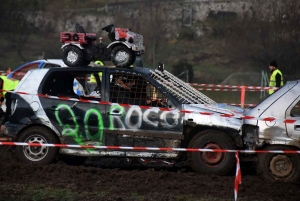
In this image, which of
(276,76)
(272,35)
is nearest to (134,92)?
(276,76)

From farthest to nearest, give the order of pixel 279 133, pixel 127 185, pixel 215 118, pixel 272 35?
pixel 272 35 → pixel 215 118 → pixel 279 133 → pixel 127 185

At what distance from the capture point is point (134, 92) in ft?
35.4

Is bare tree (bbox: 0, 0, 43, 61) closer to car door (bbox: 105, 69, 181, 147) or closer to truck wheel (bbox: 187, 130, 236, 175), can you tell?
car door (bbox: 105, 69, 181, 147)

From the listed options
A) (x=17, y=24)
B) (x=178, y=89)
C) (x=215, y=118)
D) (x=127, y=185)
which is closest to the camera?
(x=127, y=185)

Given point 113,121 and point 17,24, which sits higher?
point 17,24

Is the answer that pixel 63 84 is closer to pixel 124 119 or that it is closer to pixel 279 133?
pixel 124 119

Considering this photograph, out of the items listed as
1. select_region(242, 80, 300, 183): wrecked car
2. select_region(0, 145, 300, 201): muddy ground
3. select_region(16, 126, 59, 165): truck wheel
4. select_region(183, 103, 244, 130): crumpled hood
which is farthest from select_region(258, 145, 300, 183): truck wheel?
select_region(16, 126, 59, 165): truck wheel

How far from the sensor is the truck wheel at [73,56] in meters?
11.1

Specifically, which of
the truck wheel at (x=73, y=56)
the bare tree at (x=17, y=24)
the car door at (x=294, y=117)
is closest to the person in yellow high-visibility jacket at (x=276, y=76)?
the car door at (x=294, y=117)

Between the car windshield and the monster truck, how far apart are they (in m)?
0.53

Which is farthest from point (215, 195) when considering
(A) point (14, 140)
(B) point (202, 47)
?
(B) point (202, 47)

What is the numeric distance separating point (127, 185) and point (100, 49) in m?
2.98

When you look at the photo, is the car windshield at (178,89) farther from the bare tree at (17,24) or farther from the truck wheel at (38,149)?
the bare tree at (17,24)

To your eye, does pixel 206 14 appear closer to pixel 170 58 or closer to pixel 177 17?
pixel 177 17
